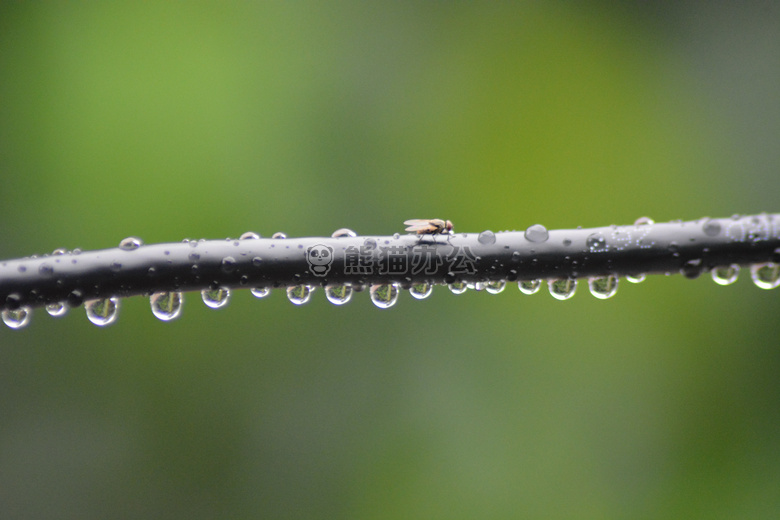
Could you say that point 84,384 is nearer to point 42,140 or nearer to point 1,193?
point 1,193

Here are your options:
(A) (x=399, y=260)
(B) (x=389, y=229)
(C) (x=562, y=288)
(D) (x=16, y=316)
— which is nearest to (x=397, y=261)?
(A) (x=399, y=260)

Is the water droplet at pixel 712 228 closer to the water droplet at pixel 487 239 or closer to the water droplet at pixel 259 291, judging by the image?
the water droplet at pixel 487 239

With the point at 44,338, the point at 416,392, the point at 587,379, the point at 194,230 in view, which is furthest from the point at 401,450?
the point at 44,338

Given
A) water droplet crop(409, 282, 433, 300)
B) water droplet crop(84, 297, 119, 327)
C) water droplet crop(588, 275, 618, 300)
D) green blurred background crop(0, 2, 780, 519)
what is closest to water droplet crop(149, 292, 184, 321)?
water droplet crop(84, 297, 119, 327)

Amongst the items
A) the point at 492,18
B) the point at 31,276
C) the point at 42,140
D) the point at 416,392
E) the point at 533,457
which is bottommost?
the point at 533,457

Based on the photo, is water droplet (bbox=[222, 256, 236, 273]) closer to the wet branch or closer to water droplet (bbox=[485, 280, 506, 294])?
the wet branch

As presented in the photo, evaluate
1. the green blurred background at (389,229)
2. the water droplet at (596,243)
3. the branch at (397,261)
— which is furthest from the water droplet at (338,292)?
the green blurred background at (389,229)

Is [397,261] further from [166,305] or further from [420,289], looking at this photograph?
[166,305]
